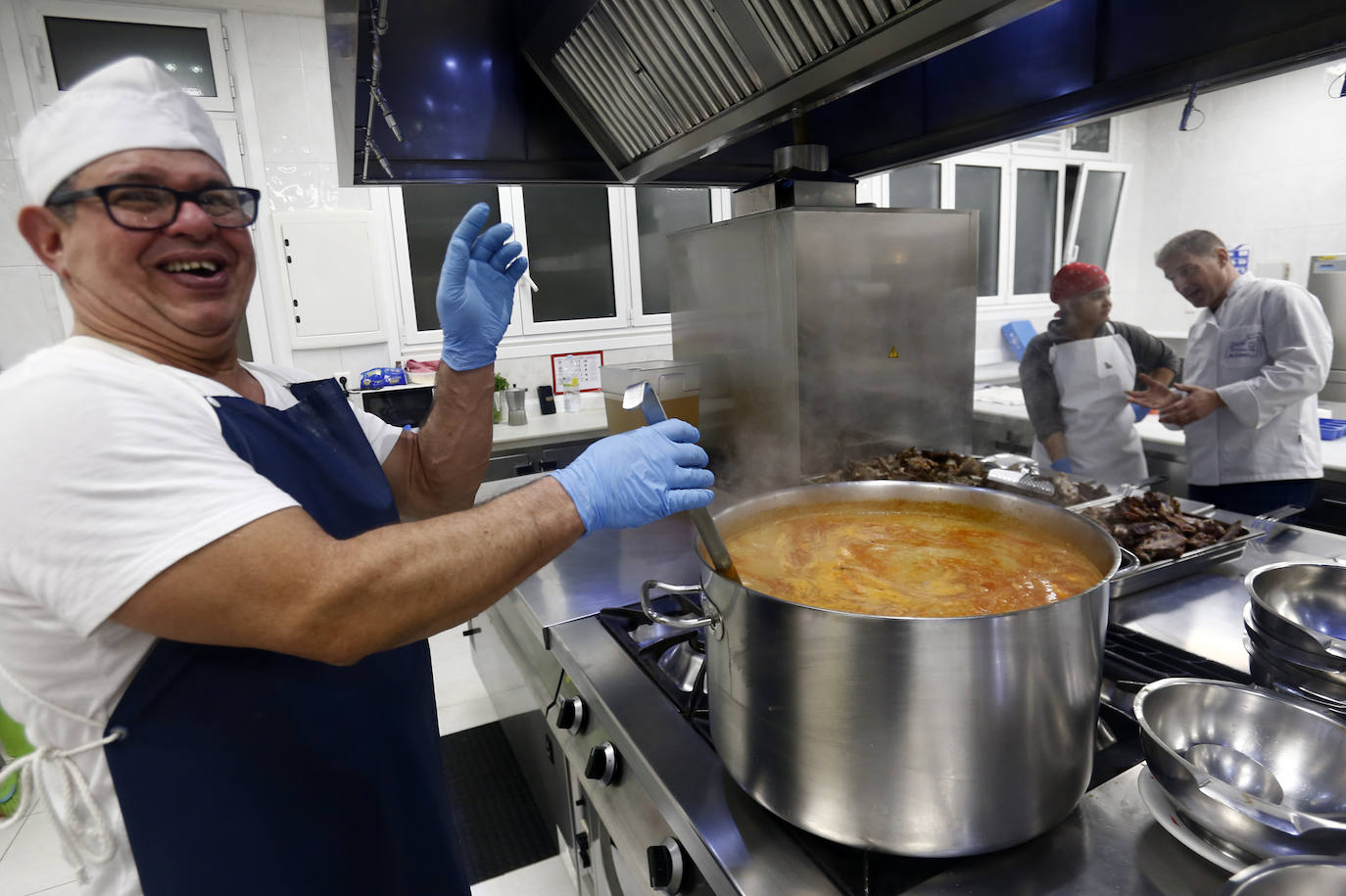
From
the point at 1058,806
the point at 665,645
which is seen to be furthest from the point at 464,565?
the point at 1058,806

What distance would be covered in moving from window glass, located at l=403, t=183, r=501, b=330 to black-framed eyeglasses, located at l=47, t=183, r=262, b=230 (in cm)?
349

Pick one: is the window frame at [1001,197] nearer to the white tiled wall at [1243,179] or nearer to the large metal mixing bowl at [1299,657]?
the white tiled wall at [1243,179]

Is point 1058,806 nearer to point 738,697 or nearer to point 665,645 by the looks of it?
point 738,697

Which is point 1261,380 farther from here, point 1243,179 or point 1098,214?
point 1098,214

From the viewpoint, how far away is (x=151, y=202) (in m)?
0.89

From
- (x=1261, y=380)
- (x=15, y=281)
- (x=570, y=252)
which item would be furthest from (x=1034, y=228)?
(x=15, y=281)

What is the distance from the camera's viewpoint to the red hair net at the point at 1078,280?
2971 millimetres

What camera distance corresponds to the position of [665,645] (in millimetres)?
1284

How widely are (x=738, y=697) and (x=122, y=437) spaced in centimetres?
72

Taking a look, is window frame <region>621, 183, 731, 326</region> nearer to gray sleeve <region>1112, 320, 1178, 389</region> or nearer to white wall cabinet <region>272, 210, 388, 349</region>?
white wall cabinet <region>272, 210, 388, 349</region>

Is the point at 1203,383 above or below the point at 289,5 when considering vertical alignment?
below

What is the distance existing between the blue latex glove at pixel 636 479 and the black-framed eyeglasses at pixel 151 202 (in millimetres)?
586

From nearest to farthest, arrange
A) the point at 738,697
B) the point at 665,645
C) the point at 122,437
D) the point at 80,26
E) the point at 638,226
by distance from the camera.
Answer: the point at 122,437 → the point at 738,697 → the point at 665,645 → the point at 80,26 → the point at 638,226

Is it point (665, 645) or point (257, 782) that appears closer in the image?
point (257, 782)
